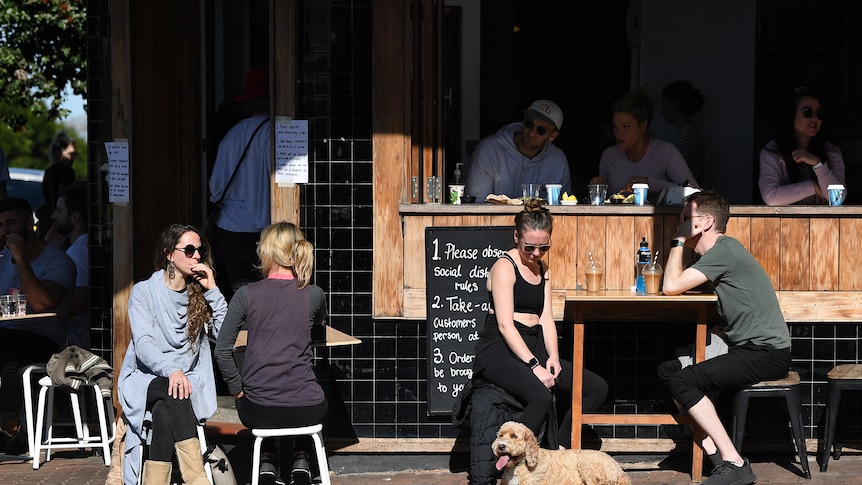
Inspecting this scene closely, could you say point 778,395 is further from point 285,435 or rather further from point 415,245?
point 285,435

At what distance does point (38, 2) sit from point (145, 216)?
→ 229 inches

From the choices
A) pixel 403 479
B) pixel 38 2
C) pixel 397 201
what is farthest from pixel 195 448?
pixel 38 2

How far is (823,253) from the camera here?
6.64 meters

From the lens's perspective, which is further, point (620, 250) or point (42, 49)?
point (42, 49)

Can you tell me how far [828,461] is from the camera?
21.6ft

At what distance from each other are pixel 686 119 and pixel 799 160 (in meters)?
1.44

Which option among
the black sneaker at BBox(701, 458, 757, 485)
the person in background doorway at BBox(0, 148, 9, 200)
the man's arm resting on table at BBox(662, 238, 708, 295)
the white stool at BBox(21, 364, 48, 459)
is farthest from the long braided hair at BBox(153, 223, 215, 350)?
the person in background doorway at BBox(0, 148, 9, 200)

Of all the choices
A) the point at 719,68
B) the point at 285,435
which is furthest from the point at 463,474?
the point at 719,68

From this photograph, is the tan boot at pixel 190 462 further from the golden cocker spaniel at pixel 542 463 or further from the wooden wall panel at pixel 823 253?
the wooden wall panel at pixel 823 253

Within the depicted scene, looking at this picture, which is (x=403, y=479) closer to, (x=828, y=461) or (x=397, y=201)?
(x=397, y=201)

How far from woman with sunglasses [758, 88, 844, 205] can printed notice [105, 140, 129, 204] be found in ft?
12.4

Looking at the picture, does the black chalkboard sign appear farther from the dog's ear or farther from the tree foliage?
the tree foliage

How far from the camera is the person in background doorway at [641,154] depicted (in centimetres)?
717

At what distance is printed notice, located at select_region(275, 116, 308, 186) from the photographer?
6.70 m
